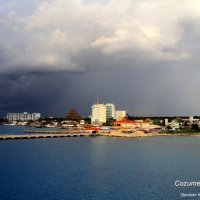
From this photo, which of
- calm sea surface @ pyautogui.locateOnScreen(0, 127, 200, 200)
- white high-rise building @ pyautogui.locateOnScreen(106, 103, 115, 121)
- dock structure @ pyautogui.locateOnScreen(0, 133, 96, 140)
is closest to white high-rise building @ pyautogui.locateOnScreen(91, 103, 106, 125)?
white high-rise building @ pyautogui.locateOnScreen(106, 103, 115, 121)

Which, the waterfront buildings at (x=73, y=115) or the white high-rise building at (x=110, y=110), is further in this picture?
the waterfront buildings at (x=73, y=115)

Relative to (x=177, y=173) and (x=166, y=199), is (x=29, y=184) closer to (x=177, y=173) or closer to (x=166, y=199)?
(x=166, y=199)

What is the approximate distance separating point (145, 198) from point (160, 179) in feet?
23.9

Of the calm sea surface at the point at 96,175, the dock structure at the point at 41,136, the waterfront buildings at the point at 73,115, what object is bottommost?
the calm sea surface at the point at 96,175

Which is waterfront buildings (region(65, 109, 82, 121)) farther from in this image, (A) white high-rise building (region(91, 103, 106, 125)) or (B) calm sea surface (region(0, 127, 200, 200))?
(B) calm sea surface (region(0, 127, 200, 200))

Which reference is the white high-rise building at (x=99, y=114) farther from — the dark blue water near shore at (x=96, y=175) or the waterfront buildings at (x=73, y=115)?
the dark blue water near shore at (x=96, y=175)


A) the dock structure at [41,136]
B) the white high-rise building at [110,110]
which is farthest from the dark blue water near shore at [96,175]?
the white high-rise building at [110,110]

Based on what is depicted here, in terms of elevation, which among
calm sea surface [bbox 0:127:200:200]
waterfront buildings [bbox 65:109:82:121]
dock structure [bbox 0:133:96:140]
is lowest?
calm sea surface [bbox 0:127:200:200]

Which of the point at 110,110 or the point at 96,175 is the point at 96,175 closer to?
the point at 96,175

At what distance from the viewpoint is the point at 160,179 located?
37438 mm

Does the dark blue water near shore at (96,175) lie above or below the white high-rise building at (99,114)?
below

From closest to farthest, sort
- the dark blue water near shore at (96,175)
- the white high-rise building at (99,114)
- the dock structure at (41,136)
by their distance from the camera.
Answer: the dark blue water near shore at (96,175), the dock structure at (41,136), the white high-rise building at (99,114)

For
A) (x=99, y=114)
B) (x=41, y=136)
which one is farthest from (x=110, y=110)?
(x=41, y=136)

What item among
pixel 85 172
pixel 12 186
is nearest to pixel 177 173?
pixel 85 172
